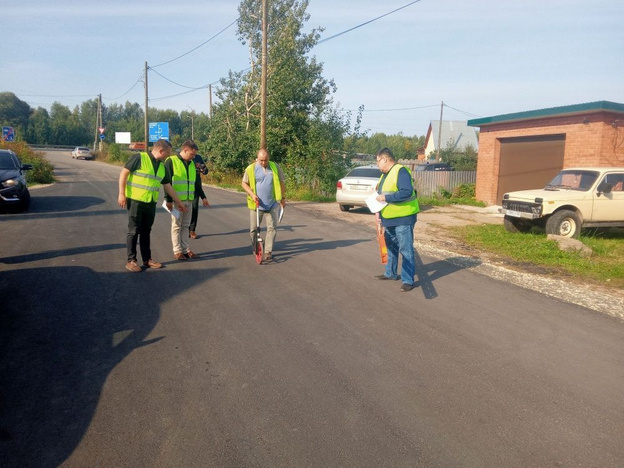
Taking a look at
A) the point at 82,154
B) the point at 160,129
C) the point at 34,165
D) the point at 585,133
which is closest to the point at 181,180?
the point at 585,133

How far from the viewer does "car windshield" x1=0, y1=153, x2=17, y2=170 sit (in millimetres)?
13703

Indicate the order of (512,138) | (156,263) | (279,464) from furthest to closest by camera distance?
(512,138)
(156,263)
(279,464)

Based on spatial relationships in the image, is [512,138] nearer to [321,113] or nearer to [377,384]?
[321,113]

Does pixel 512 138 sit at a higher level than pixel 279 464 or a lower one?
higher

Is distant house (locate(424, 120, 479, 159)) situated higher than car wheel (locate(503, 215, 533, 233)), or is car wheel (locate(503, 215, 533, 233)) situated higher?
distant house (locate(424, 120, 479, 159))

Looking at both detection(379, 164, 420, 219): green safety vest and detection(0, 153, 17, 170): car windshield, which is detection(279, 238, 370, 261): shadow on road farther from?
detection(0, 153, 17, 170): car windshield

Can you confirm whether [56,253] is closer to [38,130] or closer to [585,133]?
[585,133]

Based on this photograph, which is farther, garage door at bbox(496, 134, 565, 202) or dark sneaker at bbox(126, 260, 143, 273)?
garage door at bbox(496, 134, 565, 202)

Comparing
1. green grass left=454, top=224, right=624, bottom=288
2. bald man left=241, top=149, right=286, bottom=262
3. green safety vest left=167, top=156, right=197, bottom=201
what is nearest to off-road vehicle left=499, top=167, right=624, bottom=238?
green grass left=454, top=224, right=624, bottom=288

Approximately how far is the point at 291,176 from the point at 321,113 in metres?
3.13

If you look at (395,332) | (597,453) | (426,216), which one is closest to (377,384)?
(395,332)

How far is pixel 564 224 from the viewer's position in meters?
11.3

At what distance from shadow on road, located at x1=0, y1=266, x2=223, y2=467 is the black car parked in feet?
22.9

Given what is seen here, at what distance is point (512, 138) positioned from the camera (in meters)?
20.0
